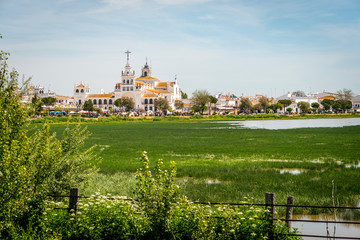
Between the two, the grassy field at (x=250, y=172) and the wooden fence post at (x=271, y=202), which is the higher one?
the wooden fence post at (x=271, y=202)

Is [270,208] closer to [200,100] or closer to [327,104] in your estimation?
[200,100]

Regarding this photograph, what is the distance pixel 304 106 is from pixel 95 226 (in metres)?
198

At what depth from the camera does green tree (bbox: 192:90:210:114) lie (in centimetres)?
16914

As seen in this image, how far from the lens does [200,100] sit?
17138 cm

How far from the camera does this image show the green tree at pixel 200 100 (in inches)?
6659

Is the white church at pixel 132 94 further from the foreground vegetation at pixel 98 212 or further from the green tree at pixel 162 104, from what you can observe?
the foreground vegetation at pixel 98 212

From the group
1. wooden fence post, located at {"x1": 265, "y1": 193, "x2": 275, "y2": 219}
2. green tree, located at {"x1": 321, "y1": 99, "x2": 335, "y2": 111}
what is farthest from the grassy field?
green tree, located at {"x1": 321, "y1": 99, "x2": 335, "y2": 111}

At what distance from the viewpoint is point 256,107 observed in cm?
19650

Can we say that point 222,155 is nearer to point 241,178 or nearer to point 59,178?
point 241,178

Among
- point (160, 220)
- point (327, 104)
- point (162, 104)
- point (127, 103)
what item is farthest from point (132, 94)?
point (160, 220)

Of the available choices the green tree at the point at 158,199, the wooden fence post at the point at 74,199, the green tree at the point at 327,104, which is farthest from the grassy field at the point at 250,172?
the green tree at the point at 327,104

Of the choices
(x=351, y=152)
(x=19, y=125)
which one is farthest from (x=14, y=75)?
(x=351, y=152)

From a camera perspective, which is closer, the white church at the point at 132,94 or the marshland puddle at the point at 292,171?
the marshland puddle at the point at 292,171

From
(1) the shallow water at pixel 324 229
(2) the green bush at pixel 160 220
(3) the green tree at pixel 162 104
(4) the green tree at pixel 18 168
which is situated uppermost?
(3) the green tree at pixel 162 104
